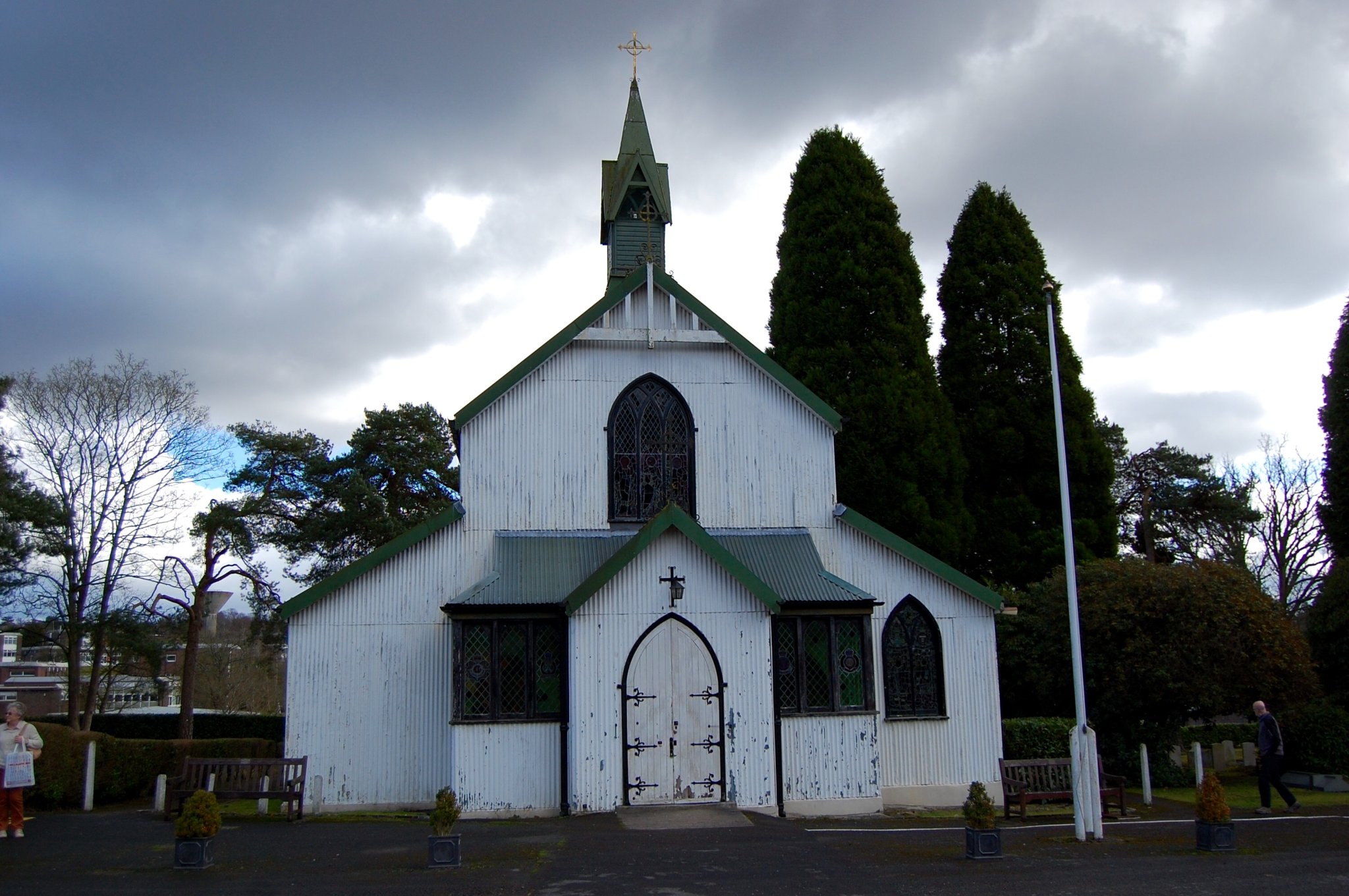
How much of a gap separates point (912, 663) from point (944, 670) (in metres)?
0.56

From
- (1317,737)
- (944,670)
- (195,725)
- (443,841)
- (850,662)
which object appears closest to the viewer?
(443,841)

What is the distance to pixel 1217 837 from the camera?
484 inches

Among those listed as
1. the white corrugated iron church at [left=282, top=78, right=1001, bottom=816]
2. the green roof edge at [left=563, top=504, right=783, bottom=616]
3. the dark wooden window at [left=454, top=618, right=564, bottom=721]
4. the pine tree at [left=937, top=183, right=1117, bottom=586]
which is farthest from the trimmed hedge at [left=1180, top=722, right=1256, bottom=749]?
the dark wooden window at [left=454, top=618, right=564, bottom=721]

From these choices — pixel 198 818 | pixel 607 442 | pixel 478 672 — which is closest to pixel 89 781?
pixel 478 672

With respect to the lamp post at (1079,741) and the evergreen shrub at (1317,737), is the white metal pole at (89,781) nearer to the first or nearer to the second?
the lamp post at (1079,741)

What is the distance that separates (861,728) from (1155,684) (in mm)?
7446

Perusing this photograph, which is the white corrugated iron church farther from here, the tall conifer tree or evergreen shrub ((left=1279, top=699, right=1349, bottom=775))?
the tall conifer tree

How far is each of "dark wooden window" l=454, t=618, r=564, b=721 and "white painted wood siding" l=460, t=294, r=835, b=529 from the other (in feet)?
6.79

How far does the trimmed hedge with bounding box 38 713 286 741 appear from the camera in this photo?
114 feet

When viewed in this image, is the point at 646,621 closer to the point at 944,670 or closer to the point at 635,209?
the point at 944,670

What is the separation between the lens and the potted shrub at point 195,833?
440 inches

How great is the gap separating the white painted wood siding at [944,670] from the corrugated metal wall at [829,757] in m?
1.45

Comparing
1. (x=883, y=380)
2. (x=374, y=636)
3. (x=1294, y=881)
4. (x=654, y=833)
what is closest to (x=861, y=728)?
(x=654, y=833)

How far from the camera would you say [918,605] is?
728 inches
